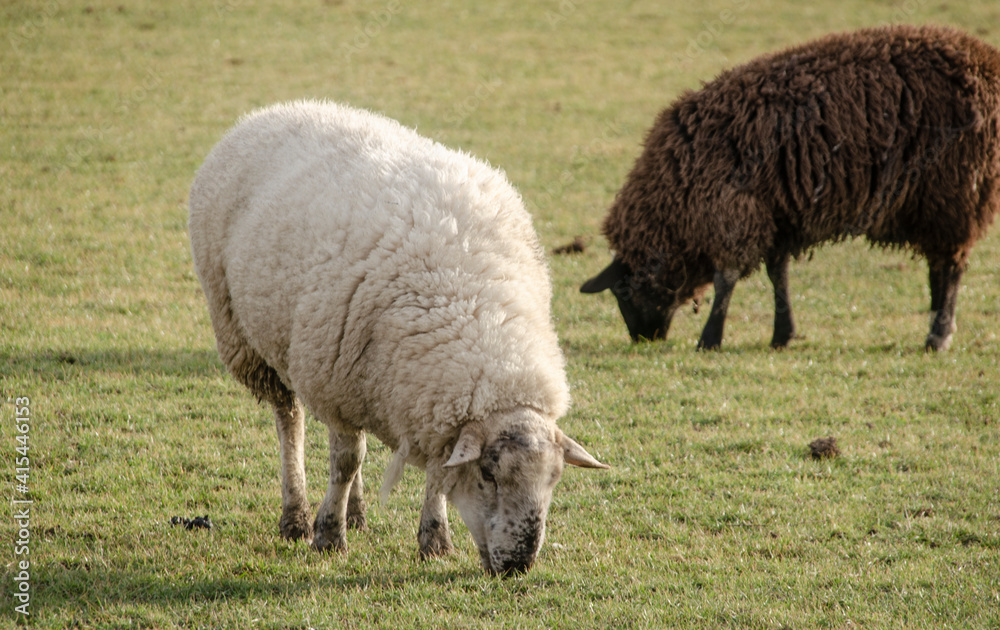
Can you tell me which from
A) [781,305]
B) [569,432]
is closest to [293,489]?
[569,432]

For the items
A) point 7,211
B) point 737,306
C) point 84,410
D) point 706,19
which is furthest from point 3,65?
point 706,19

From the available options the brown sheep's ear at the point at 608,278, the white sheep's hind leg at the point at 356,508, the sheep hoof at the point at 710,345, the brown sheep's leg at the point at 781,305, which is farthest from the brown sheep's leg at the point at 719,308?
the white sheep's hind leg at the point at 356,508

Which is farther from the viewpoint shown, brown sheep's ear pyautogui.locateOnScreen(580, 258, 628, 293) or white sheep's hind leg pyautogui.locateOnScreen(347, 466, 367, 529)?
brown sheep's ear pyautogui.locateOnScreen(580, 258, 628, 293)

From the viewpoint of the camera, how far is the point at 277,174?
17.8ft

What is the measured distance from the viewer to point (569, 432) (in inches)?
276

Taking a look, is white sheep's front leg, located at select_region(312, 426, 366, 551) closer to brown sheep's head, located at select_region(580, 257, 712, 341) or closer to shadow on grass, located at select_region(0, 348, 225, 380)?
shadow on grass, located at select_region(0, 348, 225, 380)

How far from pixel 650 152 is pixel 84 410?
5839mm

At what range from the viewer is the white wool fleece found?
4461 mm

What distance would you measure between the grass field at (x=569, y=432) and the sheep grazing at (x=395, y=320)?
0.59 metres

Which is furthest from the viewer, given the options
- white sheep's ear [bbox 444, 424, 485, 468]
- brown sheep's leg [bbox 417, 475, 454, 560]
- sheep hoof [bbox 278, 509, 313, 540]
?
sheep hoof [bbox 278, 509, 313, 540]

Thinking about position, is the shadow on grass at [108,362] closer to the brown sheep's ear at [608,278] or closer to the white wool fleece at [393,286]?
the white wool fleece at [393,286]

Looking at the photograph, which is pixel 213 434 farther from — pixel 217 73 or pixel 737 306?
pixel 217 73

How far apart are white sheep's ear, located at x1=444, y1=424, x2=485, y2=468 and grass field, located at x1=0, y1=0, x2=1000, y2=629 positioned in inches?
33.3

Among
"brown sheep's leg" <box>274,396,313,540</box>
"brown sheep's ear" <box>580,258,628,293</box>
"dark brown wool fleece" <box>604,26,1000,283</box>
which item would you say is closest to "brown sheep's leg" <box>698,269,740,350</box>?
"dark brown wool fleece" <box>604,26,1000,283</box>
